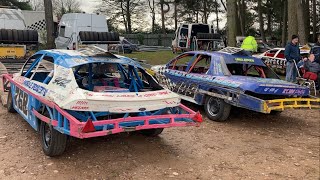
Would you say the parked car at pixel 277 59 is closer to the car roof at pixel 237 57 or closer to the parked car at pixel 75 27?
the car roof at pixel 237 57

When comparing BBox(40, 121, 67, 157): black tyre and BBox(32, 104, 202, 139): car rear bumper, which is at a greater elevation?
BBox(32, 104, 202, 139): car rear bumper

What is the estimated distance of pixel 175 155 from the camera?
5371 mm

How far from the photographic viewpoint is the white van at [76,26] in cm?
1839

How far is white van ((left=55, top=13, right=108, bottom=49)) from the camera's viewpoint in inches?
724

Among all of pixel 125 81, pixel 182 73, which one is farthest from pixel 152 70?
pixel 125 81

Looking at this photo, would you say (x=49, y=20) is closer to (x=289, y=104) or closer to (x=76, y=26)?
(x=76, y=26)

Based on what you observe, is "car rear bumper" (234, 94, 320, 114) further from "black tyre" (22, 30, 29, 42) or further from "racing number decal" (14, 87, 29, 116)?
"black tyre" (22, 30, 29, 42)

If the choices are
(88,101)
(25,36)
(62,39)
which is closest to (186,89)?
(88,101)

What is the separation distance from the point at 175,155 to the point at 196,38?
688 inches

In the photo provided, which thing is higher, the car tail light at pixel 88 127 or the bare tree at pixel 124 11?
the bare tree at pixel 124 11

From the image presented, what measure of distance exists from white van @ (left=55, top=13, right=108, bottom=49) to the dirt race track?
11862 mm

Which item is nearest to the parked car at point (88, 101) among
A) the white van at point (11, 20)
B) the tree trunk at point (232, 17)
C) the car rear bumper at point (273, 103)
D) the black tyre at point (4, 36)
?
the car rear bumper at point (273, 103)

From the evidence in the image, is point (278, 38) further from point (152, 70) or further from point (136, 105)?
point (136, 105)

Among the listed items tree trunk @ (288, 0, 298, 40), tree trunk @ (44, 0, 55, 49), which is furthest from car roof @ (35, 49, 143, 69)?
tree trunk @ (44, 0, 55, 49)
